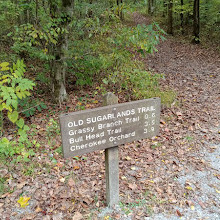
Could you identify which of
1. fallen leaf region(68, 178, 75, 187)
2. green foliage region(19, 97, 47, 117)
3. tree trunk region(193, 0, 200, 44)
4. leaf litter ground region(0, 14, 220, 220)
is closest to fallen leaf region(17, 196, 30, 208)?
leaf litter ground region(0, 14, 220, 220)

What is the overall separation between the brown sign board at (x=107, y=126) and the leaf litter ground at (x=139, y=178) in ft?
3.94

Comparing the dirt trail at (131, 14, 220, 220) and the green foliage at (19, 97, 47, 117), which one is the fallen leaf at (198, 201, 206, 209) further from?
the green foliage at (19, 97, 47, 117)

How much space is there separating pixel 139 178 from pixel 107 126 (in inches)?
68.4

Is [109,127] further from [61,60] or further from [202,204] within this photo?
[61,60]

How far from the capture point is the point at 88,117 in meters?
2.44

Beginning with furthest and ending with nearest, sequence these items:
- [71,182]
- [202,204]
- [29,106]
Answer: [29,106] < [71,182] < [202,204]

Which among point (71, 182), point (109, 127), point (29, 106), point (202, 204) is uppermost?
point (109, 127)

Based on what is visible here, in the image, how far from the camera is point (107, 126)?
2584 mm

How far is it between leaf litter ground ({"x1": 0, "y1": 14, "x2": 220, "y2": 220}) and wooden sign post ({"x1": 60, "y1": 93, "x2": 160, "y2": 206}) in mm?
625

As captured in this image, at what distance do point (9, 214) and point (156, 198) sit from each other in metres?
2.26

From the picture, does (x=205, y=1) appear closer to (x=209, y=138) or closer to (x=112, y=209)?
(x=209, y=138)

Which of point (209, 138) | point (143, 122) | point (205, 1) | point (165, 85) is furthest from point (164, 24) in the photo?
point (143, 122)

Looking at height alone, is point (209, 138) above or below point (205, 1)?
below

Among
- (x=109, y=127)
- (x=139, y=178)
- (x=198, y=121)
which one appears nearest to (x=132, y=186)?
(x=139, y=178)
